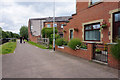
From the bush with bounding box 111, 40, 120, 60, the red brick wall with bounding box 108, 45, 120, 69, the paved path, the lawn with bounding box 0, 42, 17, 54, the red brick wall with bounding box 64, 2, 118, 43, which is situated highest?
the red brick wall with bounding box 64, 2, 118, 43

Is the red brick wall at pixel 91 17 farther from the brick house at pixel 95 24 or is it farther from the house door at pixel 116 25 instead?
the house door at pixel 116 25

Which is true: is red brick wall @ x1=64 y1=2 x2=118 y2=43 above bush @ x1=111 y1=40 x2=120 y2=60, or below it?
above

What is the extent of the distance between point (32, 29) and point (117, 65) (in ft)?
150


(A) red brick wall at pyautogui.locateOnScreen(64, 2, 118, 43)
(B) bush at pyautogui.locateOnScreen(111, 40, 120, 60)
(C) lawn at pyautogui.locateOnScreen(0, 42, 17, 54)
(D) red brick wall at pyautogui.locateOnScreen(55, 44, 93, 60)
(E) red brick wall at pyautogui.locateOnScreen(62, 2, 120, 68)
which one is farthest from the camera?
(C) lawn at pyautogui.locateOnScreen(0, 42, 17, 54)

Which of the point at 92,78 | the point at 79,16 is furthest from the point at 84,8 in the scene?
the point at 92,78

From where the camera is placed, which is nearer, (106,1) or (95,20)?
(106,1)

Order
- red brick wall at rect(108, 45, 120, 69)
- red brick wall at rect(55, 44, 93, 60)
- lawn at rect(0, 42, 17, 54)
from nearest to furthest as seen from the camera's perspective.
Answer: red brick wall at rect(108, 45, 120, 69) → red brick wall at rect(55, 44, 93, 60) → lawn at rect(0, 42, 17, 54)

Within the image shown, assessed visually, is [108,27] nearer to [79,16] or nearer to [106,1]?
[106,1]

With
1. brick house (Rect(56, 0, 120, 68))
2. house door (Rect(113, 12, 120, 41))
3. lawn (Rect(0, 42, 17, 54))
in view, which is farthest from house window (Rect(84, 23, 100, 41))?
lawn (Rect(0, 42, 17, 54))

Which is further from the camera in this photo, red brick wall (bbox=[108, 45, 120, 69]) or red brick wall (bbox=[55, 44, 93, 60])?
red brick wall (bbox=[55, 44, 93, 60])

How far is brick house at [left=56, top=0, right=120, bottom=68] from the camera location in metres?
7.38

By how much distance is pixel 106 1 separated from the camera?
8.31 metres

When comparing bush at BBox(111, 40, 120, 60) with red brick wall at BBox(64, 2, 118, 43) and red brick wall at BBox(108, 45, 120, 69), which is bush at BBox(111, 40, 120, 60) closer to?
red brick wall at BBox(108, 45, 120, 69)

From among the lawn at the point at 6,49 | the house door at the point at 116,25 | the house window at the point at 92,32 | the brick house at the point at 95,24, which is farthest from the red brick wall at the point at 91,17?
the lawn at the point at 6,49
